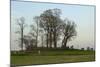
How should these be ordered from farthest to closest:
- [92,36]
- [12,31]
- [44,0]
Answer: [92,36]
[44,0]
[12,31]

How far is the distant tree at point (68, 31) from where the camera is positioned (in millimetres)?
2787

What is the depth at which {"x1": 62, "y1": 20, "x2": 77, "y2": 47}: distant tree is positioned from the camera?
2787 mm

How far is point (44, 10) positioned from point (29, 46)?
0.53m

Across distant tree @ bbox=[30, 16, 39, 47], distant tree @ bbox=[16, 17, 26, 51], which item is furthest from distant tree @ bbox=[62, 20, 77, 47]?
distant tree @ bbox=[16, 17, 26, 51]

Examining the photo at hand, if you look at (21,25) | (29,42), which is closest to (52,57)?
(29,42)

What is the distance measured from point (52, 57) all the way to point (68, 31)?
436 mm

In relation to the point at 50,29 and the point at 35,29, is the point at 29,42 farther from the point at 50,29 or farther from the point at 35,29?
the point at 50,29

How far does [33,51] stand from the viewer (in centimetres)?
265

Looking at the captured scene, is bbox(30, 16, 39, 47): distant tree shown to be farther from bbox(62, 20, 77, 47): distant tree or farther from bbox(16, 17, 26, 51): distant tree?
bbox(62, 20, 77, 47): distant tree

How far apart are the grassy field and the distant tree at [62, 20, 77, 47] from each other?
156mm

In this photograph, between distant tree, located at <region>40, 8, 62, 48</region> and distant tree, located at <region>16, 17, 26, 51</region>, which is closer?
distant tree, located at <region>16, 17, 26, 51</region>

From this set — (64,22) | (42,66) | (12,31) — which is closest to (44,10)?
(64,22)

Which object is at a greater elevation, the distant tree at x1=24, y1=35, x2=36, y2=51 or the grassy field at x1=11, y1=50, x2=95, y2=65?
the distant tree at x1=24, y1=35, x2=36, y2=51
